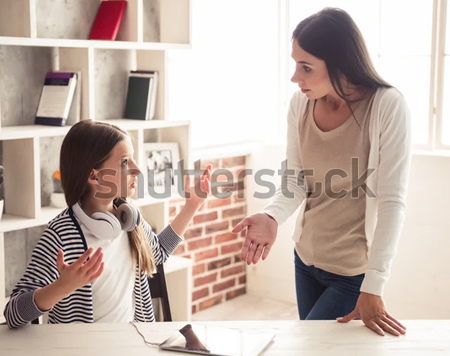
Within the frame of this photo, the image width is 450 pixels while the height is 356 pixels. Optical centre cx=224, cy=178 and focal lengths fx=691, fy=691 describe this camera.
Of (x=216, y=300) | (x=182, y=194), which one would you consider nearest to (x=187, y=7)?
(x=182, y=194)

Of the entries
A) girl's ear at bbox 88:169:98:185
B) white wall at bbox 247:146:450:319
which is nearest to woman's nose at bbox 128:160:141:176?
girl's ear at bbox 88:169:98:185

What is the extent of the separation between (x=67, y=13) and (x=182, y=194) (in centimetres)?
106

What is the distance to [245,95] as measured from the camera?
4.59 meters

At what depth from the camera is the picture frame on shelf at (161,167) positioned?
355 centimetres

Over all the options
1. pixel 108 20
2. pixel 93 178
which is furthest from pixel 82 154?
pixel 108 20

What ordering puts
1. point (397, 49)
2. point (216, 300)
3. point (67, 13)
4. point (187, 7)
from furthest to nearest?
point (216, 300)
point (397, 49)
point (187, 7)
point (67, 13)

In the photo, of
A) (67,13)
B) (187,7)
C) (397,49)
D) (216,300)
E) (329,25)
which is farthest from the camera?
Result: (216,300)

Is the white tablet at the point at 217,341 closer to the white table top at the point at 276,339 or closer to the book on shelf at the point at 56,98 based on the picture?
the white table top at the point at 276,339

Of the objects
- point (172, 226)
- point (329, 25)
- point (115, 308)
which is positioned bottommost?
point (115, 308)

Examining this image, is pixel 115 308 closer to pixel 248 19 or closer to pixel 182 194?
pixel 182 194

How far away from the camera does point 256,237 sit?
2.13m

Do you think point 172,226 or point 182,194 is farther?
point 182,194

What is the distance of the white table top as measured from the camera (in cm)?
170

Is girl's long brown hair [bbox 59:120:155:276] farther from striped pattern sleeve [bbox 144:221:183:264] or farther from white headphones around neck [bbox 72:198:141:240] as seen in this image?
striped pattern sleeve [bbox 144:221:183:264]
